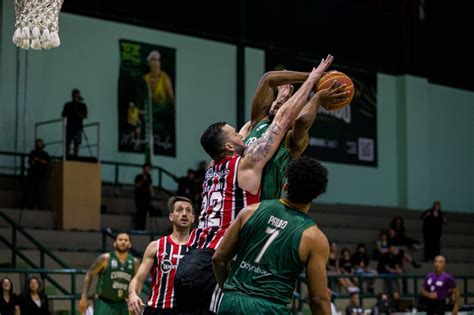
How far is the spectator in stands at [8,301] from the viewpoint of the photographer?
48.5ft

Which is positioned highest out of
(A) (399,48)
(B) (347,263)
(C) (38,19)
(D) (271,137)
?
(A) (399,48)

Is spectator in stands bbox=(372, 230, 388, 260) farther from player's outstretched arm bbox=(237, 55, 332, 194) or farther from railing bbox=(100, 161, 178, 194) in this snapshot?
player's outstretched arm bbox=(237, 55, 332, 194)

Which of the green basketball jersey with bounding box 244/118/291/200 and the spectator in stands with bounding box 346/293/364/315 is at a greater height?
the green basketball jersey with bounding box 244/118/291/200

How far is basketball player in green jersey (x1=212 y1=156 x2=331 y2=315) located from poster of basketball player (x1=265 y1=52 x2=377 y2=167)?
827 inches

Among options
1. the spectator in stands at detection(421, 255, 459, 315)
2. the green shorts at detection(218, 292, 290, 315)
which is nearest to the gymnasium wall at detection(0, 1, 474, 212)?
the spectator in stands at detection(421, 255, 459, 315)

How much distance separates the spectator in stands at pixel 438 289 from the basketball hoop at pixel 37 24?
32.0 feet

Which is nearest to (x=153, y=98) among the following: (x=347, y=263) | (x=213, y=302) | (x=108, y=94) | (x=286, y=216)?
(x=108, y=94)

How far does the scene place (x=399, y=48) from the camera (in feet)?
97.5

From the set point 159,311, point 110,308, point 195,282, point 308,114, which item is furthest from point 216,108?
point 308,114

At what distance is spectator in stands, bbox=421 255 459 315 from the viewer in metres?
18.0

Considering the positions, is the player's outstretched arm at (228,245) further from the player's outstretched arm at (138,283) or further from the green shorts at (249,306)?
the player's outstretched arm at (138,283)

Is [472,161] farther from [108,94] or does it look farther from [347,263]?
[108,94]

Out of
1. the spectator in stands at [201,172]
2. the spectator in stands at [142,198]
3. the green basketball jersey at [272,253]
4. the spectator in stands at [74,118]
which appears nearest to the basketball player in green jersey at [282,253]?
the green basketball jersey at [272,253]

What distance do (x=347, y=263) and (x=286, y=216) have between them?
15.9m
